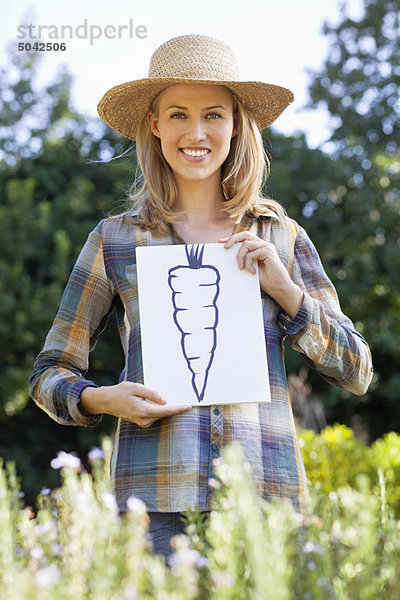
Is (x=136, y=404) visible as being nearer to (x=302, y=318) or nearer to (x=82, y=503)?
(x=302, y=318)

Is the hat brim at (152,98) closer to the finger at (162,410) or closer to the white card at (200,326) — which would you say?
the white card at (200,326)

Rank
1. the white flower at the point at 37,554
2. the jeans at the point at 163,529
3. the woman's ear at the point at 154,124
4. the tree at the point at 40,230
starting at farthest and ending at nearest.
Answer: the tree at the point at 40,230, the woman's ear at the point at 154,124, the jeans at the point at 163,529, the white flower at the point at 37,554

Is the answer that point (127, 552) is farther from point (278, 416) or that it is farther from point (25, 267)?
point (25, 267)

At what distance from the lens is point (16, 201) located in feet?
32.5

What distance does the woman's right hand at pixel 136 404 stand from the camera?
184 cm

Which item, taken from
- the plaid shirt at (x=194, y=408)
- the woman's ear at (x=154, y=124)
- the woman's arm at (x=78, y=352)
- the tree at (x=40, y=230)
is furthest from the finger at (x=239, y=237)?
the tree at (x=40, y=230)

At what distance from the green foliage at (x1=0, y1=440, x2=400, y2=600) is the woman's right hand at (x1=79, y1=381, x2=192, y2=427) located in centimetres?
39

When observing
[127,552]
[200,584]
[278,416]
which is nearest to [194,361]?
[278,416]

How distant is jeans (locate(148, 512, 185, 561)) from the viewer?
182cm

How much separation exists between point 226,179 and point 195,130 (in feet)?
0.78

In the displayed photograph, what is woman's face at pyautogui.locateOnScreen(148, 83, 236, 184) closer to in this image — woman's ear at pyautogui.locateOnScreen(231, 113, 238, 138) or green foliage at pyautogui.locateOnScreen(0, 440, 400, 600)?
woman's ear at pyautogui.locateOnScreen(231, 113, 238, 138)

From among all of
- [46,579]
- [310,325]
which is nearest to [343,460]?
[310,325]

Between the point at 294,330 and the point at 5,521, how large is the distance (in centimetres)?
101

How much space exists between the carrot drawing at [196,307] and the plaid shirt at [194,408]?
0.44 feet
